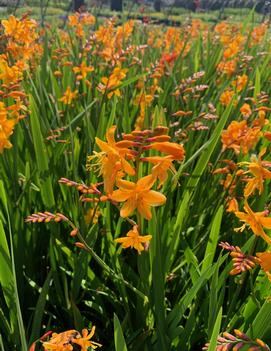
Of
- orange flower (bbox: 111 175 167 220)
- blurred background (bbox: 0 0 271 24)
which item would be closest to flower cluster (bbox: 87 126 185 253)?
orange flower (bbox: 111 175 167 220)

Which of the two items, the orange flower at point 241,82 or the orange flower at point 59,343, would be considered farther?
the orange flower at point 241,82

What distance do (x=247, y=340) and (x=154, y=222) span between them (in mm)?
339

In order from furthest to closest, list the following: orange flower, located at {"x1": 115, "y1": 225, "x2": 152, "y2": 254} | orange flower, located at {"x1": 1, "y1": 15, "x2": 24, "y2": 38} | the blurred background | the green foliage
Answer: the blurred background, orange flower, located at {"x1": 1, "y1": 15, "x2": 24, "y2": 38}, the green foliage, orange flower, located at {"x1": 115, "y1": 225, "x2": 152, "y2": 254}

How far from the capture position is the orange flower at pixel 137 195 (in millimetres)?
767

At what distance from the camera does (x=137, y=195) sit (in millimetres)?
776

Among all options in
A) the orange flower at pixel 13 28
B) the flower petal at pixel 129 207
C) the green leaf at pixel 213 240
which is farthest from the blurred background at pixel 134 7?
the flower petal at pixel 129 207

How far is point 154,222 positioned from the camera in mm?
969

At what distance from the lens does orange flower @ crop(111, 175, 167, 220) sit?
767mm

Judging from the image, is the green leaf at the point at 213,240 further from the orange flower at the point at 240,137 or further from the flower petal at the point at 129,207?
the flower petal at the point at 129,207

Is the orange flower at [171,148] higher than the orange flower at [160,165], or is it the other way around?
the orange flower at [171,148]

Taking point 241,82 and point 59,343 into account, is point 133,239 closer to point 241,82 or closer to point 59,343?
point 59,343

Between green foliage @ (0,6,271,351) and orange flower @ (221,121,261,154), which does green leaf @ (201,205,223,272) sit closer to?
green foliage @ (0,6,271,351)

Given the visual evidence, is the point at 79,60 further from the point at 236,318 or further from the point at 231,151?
the point at 236,318

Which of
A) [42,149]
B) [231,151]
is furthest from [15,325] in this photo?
[231,151]
